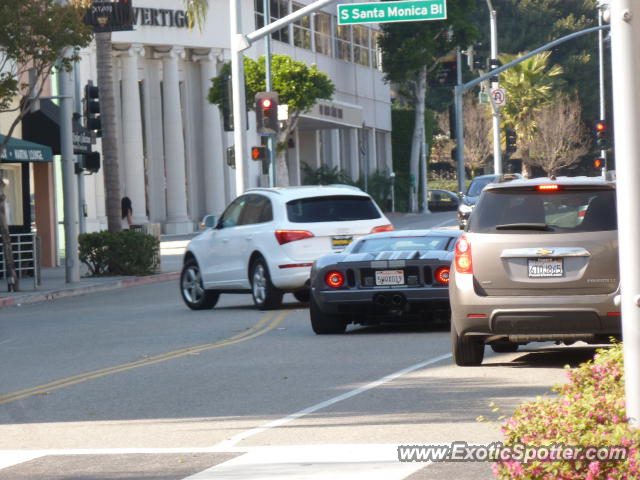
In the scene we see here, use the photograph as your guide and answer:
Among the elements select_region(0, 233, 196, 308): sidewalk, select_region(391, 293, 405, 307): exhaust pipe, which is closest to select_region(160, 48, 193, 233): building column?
select_region(0, 233, 196, 308): sidewalk

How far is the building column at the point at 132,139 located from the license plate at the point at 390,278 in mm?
37265

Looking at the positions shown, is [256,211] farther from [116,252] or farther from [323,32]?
[323,32]

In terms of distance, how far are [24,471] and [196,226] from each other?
49494 mm

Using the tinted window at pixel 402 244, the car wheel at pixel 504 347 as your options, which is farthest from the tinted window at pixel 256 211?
the car wheel at pixel 504 347

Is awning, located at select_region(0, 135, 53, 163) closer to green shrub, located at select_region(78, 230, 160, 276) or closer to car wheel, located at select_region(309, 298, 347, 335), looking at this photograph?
green shrub, located at select_region(78, 230, 160, 276)

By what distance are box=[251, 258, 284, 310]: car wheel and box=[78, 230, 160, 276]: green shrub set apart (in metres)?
11.5

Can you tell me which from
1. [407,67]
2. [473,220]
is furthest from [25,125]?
[407,67]

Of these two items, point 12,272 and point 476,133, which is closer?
point 12,272

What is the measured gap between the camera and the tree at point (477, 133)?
8900 cm

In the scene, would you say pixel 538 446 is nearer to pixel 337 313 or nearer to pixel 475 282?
pixel 475 282

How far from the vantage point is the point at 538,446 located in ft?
19.8

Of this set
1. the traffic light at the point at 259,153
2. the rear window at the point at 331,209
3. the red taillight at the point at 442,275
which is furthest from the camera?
the traffic light at the point at 259,153

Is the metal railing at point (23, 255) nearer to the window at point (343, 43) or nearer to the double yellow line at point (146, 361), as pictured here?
the double yellow line at point (146, 361)

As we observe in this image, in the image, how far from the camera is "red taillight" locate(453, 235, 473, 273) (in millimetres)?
12039
